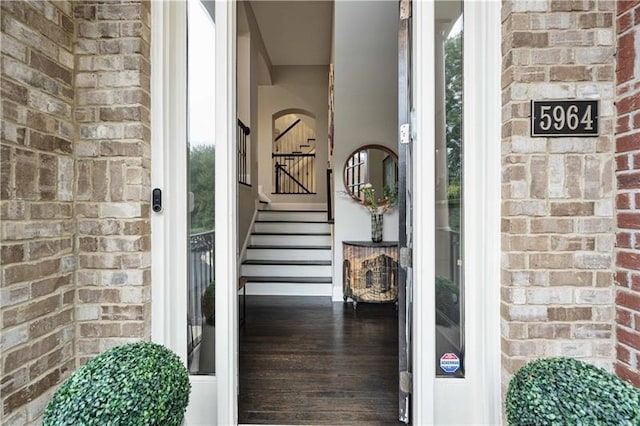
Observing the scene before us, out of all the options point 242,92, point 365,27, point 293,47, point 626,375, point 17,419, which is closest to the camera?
point 17,419

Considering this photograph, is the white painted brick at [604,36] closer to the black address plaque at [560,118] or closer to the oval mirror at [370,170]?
the black address plaque at [560,118]

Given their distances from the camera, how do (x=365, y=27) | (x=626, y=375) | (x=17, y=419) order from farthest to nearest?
(x=365, y=27) → (x=626, y=375) → (x=17, y=419)

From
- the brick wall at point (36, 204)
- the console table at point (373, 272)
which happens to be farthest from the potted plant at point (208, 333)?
the console table at point (373, 272)

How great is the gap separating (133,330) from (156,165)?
2.41ft

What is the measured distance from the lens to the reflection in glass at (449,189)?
1.59 meters

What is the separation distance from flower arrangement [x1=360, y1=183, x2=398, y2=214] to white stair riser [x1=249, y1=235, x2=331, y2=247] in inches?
47.7

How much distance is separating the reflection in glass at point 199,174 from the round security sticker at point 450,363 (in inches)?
44.0

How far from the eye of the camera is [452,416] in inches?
61.5

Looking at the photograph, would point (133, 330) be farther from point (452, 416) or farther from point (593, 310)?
point (593, 310)

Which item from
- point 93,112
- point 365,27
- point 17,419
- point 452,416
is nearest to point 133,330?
point 17,419

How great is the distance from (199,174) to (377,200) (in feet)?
9.43

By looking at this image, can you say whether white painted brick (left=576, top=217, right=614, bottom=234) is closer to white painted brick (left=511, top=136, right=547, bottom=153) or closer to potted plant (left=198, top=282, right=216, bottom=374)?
white painted brick (left=511, top=136, right=547, bottom=153)

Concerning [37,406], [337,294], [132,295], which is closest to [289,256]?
[337,294]

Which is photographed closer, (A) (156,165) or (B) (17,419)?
(B) (17,419)
